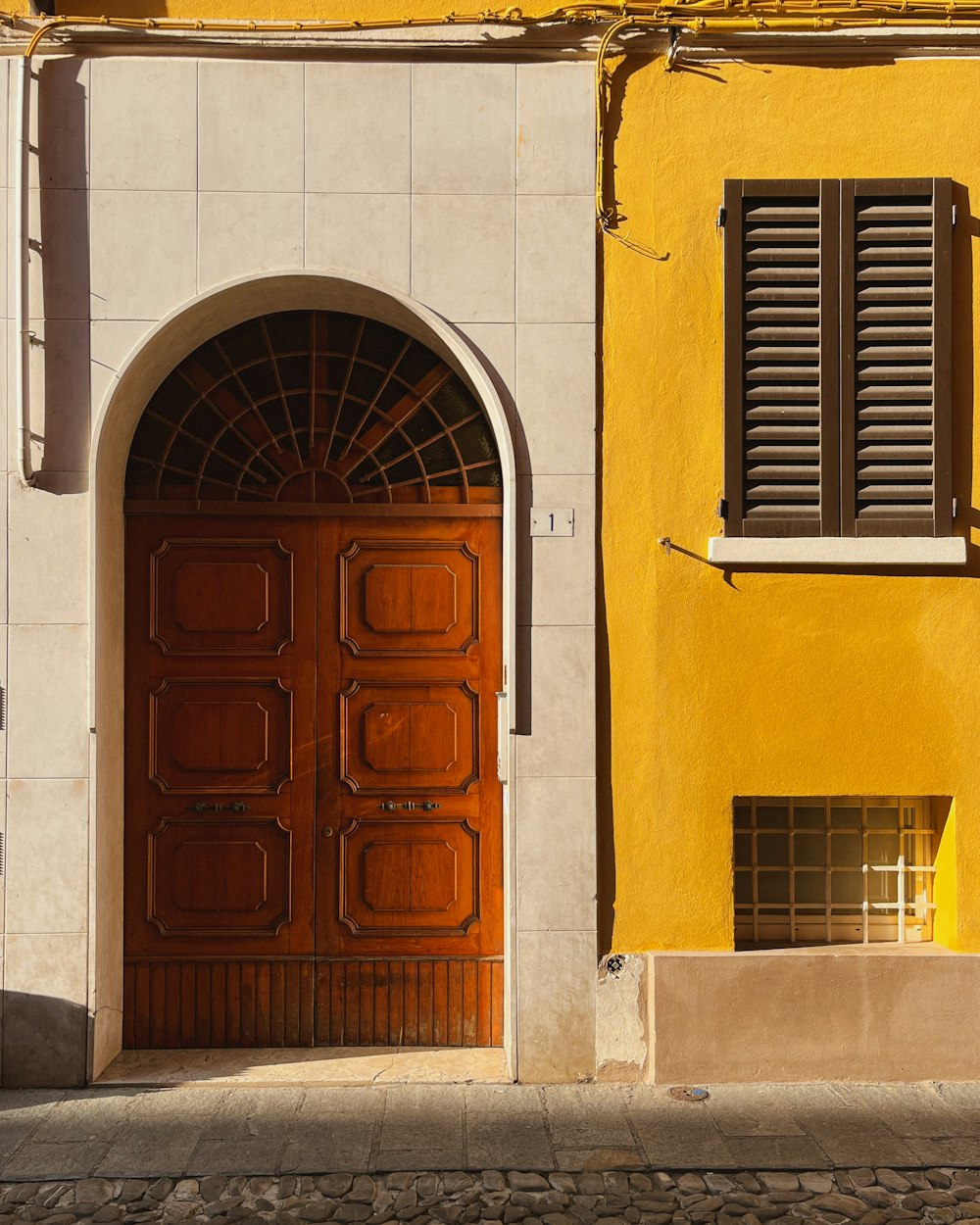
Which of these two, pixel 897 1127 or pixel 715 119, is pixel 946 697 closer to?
pixel 897 1127

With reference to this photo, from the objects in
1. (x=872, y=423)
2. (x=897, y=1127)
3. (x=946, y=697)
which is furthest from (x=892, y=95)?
(x=897, y=1127)

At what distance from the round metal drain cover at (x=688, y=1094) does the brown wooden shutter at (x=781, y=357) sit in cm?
280

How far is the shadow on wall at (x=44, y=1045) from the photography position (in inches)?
214

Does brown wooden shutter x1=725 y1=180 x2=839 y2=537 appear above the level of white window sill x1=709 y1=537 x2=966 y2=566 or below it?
above

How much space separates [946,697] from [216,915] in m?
4.03

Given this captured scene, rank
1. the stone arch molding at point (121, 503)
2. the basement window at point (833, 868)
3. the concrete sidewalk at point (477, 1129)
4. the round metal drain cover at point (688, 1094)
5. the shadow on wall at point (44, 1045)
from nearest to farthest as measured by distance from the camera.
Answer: the concrete sidewalk at point (477, 1129) → the round metal drain cover at point (688, 1094) → the shadow on wall at point (44, 1045) → the stone arch molding at point (121, 503) → the basement window at point (833, 868)

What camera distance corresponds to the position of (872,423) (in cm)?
568

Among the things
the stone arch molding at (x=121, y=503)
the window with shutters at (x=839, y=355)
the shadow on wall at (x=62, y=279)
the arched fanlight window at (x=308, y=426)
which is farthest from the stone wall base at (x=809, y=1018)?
the shadow on wall at (x=62, y=279)

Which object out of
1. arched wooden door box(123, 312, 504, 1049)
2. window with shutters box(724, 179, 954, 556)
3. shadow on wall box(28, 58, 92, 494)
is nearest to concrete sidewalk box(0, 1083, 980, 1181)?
arched wooden door box(123, 312, 504, 1049)

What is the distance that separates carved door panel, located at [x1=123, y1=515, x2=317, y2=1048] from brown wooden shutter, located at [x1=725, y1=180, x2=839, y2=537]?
2.39m

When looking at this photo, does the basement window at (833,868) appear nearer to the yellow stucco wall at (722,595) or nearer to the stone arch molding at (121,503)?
the yellow stucco wall at (722,595)

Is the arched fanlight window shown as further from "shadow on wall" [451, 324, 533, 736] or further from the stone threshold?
the stone threshold

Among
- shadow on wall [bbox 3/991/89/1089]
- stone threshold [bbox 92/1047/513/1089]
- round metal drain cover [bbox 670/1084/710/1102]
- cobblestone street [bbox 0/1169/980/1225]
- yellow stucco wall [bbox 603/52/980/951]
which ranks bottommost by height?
cobblestone street [bbox 0/1169/980/1225]

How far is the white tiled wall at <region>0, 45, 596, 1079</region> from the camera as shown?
555 centimetres
